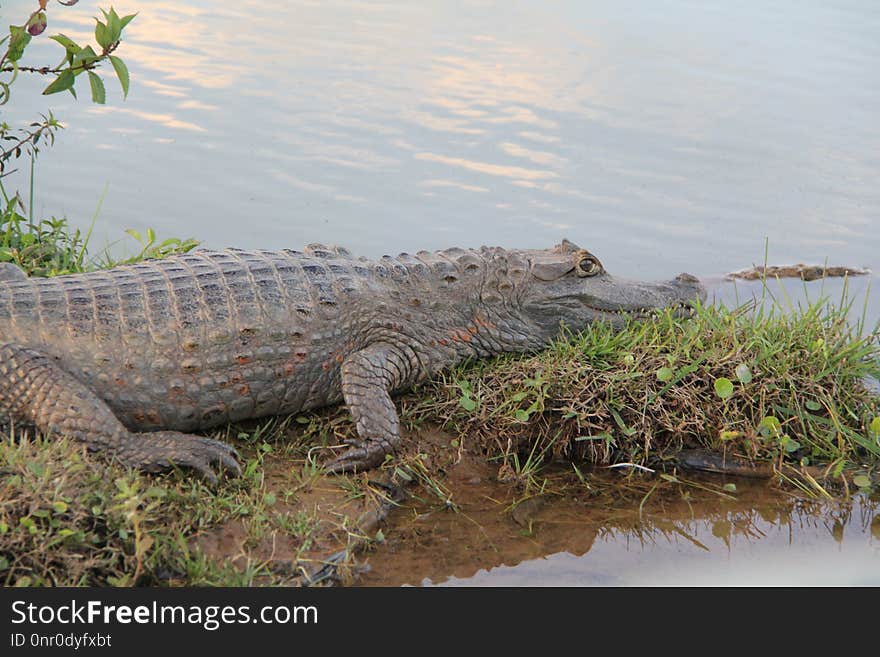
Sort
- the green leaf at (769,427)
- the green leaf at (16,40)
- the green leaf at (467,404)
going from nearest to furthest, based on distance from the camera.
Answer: the green leaf at (769,427), the green leaf at (467,404), the green leaf at (16,40)

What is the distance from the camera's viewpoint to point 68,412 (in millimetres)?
4102

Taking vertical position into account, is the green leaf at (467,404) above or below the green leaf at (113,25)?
below

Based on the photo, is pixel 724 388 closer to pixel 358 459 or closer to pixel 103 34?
→ pixel 358 459

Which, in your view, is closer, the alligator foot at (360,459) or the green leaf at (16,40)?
the alligator foot at (360,459)

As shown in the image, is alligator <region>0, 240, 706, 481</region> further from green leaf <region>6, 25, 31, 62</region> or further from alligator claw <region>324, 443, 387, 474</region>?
green leaf <region>6, 25, 31, 62</region>

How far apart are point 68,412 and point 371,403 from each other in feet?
4.54

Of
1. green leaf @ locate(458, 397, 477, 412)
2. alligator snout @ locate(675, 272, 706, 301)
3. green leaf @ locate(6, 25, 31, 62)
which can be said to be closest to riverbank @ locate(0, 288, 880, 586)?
green leaf @ locate(458, 397, 477, 412)

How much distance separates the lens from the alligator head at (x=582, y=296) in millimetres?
5500

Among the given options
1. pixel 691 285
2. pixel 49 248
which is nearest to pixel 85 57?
pixel 49 248

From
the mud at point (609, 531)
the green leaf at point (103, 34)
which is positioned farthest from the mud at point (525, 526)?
the green leaf at point (103, 34)

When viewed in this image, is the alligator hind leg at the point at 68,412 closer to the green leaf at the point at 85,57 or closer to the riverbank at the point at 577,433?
the riverbank at the point at 577,433

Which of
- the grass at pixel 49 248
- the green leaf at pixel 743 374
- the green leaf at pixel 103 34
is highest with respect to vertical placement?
the green leaf at pixel 103 34

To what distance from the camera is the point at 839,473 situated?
4.67 metres
